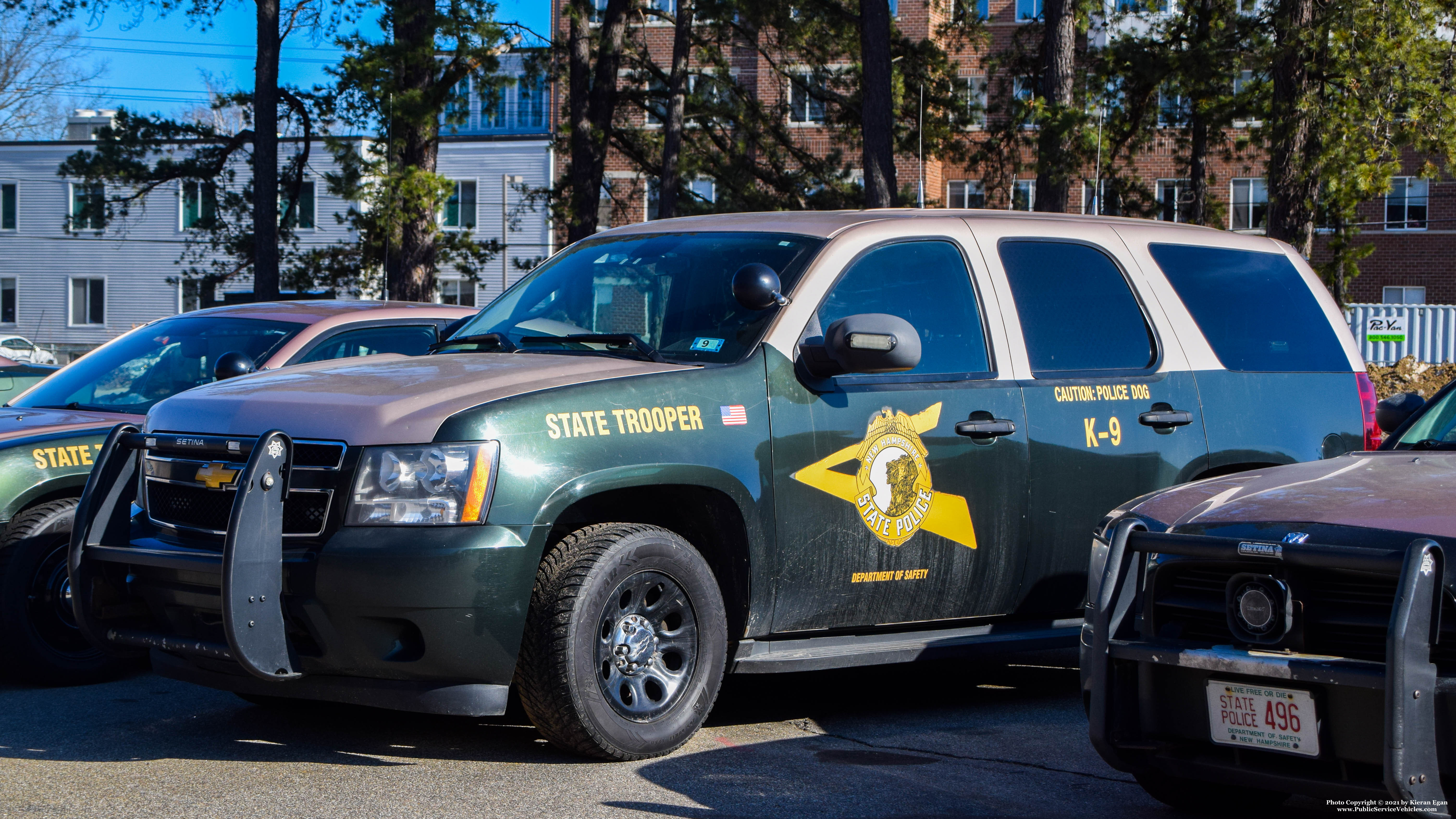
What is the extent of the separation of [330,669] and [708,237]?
2314 mm

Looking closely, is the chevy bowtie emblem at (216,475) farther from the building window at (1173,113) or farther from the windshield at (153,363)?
the building window at (1173,113)

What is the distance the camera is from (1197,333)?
22.1 ft

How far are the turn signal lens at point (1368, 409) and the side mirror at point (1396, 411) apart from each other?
150 cm

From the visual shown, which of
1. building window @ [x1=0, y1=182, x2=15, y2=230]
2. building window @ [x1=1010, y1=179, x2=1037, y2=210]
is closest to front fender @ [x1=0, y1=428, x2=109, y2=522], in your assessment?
building window @ [x1=1010, y1=179, x2=1037, y2=210]

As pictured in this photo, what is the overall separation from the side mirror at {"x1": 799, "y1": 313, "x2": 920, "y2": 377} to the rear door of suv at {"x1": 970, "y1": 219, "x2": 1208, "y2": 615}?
34.1 inches

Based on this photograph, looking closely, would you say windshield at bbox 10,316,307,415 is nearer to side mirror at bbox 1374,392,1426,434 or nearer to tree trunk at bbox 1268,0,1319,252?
side mirror at bbox 1374,392,1426,434

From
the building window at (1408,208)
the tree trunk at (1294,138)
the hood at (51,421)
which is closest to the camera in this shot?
the hood at (51,421)

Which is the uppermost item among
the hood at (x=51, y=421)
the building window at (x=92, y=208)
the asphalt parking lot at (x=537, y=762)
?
the building window at (x=92, y=208)

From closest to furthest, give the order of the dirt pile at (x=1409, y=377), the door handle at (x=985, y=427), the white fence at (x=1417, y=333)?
the door handle at (x=985, y=427)
the dirt pile at (x=1409, y=377)
the white fence at (x=1417, y=333)

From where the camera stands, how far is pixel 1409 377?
21141 millimetres

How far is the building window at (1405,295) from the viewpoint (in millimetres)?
47969

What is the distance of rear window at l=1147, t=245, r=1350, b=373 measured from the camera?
6820 mm

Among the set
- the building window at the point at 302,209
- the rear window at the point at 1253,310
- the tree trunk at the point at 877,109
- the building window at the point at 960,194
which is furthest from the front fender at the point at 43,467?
the building window at the point at 960,194

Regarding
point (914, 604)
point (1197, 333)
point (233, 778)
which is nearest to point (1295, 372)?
point (1197, 333)
